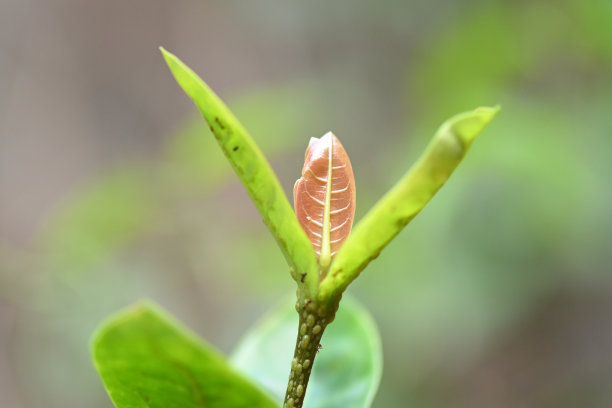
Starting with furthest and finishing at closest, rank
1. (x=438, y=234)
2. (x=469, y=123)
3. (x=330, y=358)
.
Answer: (x=438, y=234) < (x=330, y=358) < (x=469, y=123)

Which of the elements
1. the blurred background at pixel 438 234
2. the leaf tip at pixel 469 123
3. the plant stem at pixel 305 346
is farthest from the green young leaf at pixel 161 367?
the blurred background at pixel 438 234

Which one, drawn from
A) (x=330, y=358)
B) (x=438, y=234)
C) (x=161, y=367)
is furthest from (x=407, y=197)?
(x=438, y=234)

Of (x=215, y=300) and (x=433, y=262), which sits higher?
(x=433, y=262)

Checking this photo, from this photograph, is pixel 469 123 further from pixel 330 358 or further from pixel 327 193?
pixel 330 358

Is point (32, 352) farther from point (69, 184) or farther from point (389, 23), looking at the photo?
point (69, 184)

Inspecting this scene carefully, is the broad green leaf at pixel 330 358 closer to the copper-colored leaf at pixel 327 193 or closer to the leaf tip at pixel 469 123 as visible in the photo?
the copper-colored leaf at pixel 327 193

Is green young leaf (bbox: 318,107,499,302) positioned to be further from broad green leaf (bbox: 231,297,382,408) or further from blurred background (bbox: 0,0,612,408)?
blurred background (bbox: 0,0,612,408)

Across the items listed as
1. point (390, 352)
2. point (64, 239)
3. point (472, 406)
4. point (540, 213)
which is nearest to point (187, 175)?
point (64, 239)
